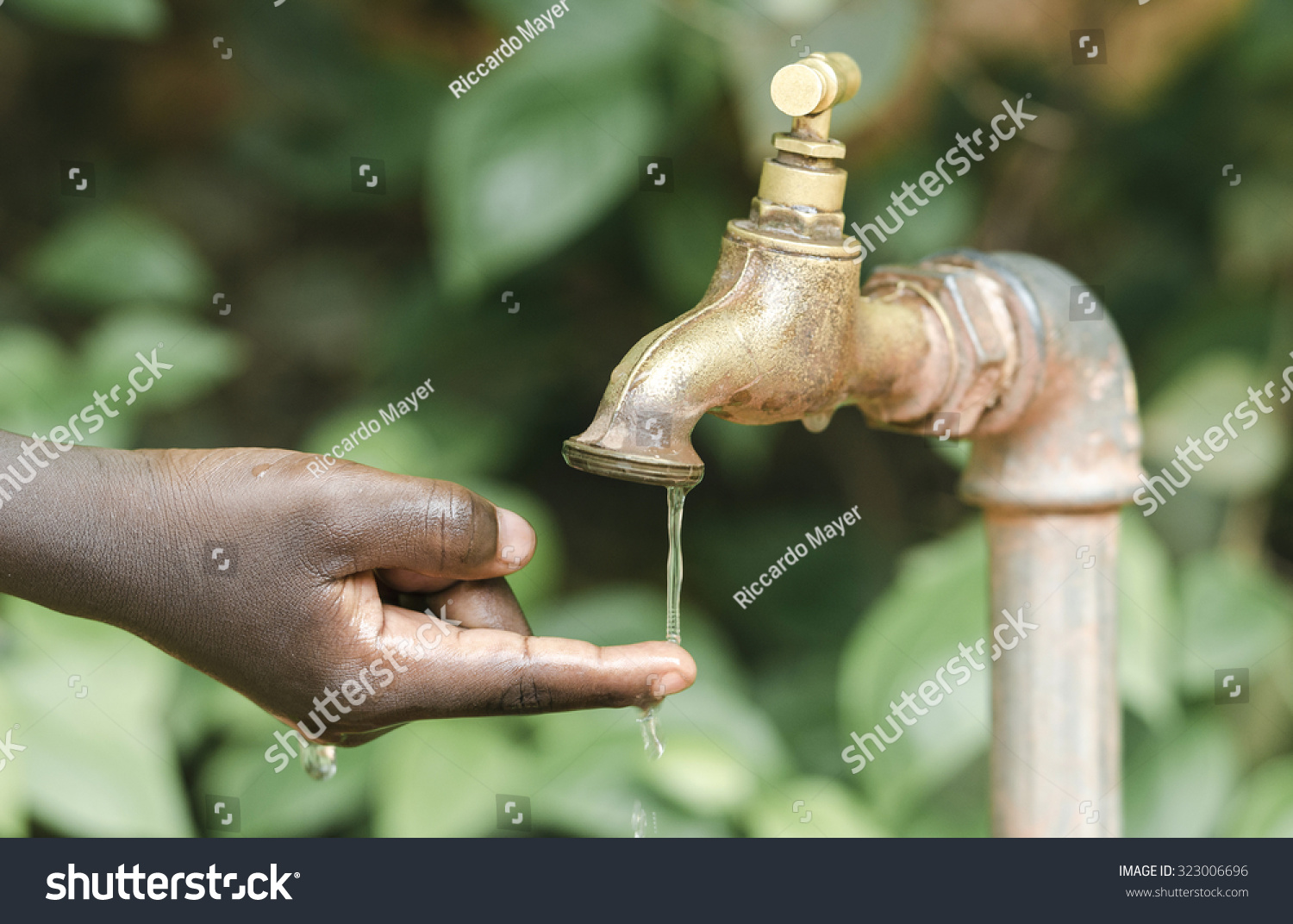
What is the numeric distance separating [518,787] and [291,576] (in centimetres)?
48

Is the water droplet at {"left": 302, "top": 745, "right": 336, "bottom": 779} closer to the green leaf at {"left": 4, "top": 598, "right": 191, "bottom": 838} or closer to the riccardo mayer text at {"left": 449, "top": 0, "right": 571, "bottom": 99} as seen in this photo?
the green leaf at {"left": 4, "top": 598, "right": 191, "bottom": 838}

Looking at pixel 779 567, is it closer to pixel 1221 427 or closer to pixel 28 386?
pixel 1221 427

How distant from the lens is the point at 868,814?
951 millimetres

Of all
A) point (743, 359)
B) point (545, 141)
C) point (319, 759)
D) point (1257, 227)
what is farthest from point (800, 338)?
point (1257, 227)

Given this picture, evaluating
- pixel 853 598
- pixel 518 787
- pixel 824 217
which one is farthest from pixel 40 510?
pixel 853 598

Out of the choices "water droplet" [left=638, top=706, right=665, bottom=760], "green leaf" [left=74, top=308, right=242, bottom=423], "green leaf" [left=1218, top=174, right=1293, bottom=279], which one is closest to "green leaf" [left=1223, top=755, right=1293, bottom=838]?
"green leaf" [left=1218, top=174, right=1293, bottom=279]

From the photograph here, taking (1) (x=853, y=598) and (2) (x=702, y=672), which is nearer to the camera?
(2) (x=702, y=672)

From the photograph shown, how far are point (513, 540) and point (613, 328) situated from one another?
0.77 meters

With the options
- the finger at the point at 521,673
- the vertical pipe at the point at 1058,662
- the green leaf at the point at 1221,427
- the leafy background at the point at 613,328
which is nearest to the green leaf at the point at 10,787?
the leafy background at the point at 613,328

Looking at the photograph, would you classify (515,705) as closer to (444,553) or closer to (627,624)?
(444,553)

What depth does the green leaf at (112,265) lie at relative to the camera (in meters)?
1.11

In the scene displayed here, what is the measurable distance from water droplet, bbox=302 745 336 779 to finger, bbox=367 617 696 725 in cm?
12

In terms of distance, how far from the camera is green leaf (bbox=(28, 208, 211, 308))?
3.64 feet

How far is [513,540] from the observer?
1.83ft
